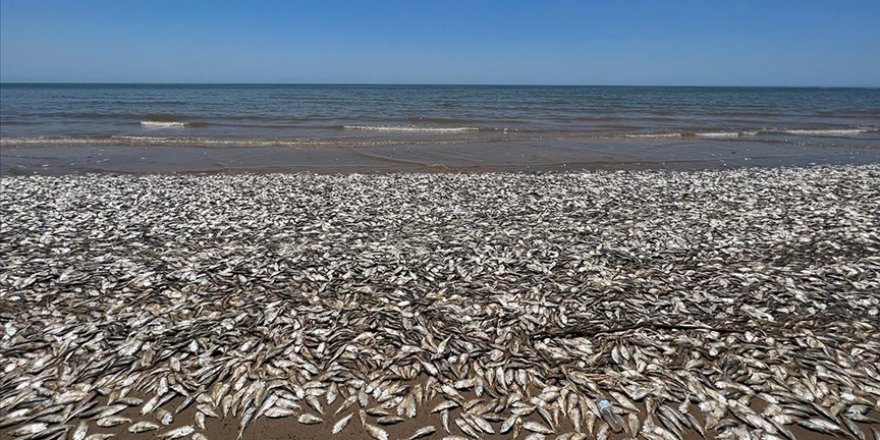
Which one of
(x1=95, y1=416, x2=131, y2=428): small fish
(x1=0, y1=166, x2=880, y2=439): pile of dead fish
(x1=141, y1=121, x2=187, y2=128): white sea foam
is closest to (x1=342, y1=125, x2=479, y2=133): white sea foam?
(x1=141, y1=121, x2=187, y2=128): white sea foam

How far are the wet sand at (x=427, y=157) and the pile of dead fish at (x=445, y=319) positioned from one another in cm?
726

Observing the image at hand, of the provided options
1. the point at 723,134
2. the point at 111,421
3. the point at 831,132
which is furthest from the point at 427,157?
the point at 831,132

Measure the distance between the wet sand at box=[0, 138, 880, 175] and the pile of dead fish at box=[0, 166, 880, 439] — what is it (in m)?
7.26

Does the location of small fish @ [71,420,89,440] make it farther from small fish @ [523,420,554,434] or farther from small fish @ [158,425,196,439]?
small fish @ [523,420,554,434]

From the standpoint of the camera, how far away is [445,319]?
6344 mm

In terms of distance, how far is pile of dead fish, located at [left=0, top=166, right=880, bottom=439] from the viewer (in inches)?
186

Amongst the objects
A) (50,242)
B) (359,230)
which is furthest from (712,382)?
(50,242)

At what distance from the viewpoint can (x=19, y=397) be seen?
479cm

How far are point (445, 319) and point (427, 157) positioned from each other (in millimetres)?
15370

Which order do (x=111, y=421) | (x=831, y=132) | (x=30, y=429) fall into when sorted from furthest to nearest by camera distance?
(x=831, y=132)
(x=111, y=421)
(x=30, y=429)

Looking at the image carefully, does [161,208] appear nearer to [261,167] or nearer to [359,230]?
[359,230]

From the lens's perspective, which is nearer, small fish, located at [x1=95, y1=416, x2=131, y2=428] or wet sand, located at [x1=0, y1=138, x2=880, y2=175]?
small fish, located at [x1=95, y1=416, x2=131, y2=428]

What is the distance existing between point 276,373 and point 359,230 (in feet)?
16.0

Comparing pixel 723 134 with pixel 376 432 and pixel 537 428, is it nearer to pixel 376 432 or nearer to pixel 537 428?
pixel 537 428
